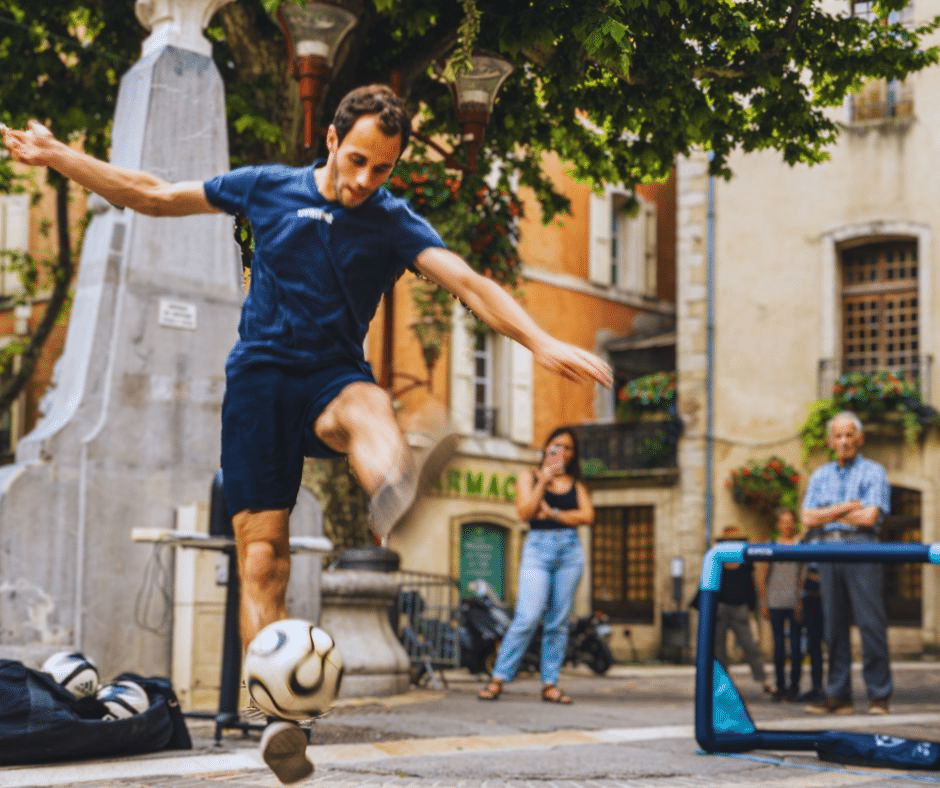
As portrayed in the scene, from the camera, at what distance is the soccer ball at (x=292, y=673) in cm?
421

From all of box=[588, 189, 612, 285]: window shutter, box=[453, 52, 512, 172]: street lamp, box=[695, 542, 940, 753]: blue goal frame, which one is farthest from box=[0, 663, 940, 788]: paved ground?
box=[588, 189, 612, 285]: window shutter

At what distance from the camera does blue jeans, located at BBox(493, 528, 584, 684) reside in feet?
37.0

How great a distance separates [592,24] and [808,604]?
7111mm

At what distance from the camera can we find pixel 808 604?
48.2ft

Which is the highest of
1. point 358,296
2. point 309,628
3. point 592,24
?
point 592,24

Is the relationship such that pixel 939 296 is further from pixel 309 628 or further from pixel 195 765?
pixel 309 628

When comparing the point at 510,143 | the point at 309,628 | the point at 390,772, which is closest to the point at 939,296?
the point at 510,143

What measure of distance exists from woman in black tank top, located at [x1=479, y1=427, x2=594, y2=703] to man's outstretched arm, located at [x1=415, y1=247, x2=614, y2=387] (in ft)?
21.8

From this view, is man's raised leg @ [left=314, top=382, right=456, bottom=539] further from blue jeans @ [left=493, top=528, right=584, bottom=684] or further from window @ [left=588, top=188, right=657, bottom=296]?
window @ [left=588, top=188, right=657, bottom=296]

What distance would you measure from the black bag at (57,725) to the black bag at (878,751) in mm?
3063

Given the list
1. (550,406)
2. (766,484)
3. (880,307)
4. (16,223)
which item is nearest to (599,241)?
(550,406)

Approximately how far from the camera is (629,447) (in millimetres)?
30562

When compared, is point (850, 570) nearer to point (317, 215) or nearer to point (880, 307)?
point (317, 215)

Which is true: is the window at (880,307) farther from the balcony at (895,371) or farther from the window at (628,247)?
the window at (628,247)
